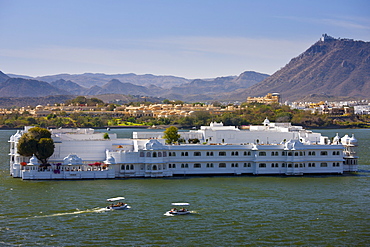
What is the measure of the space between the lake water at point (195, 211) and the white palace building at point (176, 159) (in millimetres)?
1367

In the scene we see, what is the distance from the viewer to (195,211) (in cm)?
3534

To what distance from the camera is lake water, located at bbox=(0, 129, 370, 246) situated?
30.2 metres

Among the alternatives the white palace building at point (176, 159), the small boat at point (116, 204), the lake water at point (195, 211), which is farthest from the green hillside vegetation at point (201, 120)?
the small boat at point (116, 204)

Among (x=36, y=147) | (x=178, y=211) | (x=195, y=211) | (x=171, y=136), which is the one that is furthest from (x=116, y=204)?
(x=171, y=136)

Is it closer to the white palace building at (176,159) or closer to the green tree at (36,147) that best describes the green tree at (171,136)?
the white palace building at (176,159)

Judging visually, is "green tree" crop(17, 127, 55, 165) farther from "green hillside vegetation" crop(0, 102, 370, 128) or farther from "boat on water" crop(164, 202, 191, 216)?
"green hillside vegetation" crop(0, 102, 370, 128)

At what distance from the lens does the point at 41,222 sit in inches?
1292

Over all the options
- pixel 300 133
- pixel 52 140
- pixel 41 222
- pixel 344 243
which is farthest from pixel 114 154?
pixel 344 243

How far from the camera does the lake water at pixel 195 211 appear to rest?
30.2 metres

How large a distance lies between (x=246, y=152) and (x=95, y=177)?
477 inches

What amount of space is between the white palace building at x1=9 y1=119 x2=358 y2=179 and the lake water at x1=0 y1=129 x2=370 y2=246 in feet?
4.48

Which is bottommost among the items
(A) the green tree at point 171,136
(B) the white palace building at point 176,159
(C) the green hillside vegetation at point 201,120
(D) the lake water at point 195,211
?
(D) the lake water at point 195,211

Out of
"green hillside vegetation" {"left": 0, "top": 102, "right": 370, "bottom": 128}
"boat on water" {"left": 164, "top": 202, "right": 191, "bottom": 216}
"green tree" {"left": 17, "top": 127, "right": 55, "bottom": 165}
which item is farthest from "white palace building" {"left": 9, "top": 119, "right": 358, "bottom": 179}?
"green hillside vegetation" {"left": 0, "top": 102, "right": 370, "bottom": 128}

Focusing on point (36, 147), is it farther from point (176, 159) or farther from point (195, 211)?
point (195, 211)
